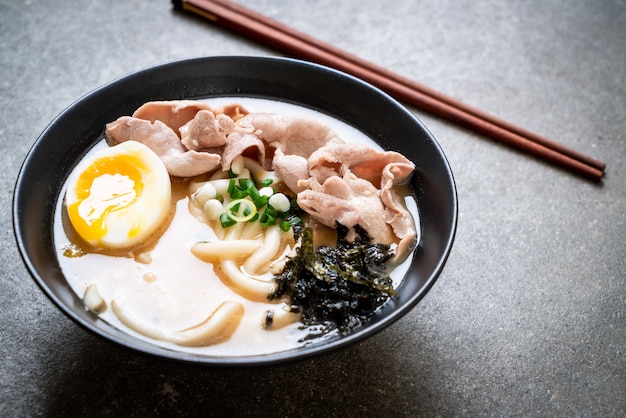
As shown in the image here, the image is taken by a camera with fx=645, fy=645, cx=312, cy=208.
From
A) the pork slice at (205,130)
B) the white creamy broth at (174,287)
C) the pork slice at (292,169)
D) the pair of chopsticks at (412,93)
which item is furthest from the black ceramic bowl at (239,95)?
the pair of chopsticks at (412,93)

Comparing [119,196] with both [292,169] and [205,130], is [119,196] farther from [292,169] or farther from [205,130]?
[292,169]

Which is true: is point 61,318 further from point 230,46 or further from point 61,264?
point 230,46

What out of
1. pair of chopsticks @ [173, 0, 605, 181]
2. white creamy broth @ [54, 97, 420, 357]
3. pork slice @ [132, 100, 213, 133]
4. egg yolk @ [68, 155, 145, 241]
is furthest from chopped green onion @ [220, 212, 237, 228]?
pair of chopsticks @ [173, 0, 605, 181]

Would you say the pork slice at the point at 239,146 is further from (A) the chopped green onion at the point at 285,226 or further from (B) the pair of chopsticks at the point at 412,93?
(B) the pair of chopsticks at the point at 412,93

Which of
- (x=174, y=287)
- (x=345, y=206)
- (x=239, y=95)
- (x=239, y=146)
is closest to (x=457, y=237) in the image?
(x=345, y=206)

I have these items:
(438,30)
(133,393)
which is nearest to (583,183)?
(438,30)

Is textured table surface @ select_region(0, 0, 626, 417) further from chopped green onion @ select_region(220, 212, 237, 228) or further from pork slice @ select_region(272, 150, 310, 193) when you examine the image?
pork slice @ select_region(272, 150, 310, 193)
